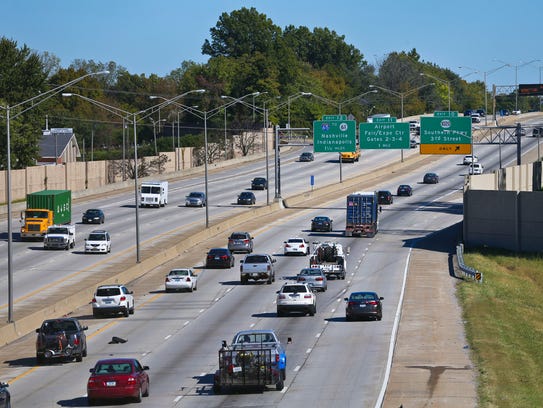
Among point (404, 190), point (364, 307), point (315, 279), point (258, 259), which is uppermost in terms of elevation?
point (404, 190)

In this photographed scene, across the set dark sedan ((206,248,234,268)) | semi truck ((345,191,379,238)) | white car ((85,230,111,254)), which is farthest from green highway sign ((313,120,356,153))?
dark sedan ((206,248,234,268))

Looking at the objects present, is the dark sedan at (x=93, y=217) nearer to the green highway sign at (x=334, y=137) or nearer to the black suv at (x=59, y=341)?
the green highway sign at (x=334, y=137)

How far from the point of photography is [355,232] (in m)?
88.5

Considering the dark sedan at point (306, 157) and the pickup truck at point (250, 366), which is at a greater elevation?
the dark sedan at point (306, 157)

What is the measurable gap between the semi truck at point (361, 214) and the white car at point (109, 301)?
121 ft

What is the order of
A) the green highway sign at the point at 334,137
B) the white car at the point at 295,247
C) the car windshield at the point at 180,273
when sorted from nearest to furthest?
the car windshield at the point at 180,273 → the white car at the point at 295,247 → the green highway sign at the point at 334,137

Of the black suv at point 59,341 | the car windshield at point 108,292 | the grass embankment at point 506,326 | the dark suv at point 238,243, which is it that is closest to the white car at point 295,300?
the grass embankment at point 506,326

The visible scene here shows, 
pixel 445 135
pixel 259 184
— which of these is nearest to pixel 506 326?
pixel 445 135

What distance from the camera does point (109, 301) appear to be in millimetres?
51531

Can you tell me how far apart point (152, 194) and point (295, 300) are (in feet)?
187

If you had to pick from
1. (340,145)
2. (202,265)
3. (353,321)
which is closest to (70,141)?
(340,145)

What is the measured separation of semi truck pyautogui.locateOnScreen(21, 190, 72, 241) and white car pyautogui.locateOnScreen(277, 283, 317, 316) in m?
34.7

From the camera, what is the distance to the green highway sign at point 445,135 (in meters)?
92.8

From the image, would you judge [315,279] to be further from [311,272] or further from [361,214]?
[361,214]
